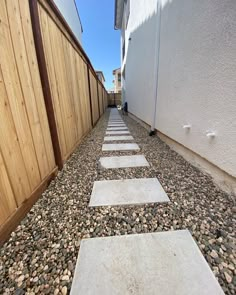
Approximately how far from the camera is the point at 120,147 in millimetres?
2520

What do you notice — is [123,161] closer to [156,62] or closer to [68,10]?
[156,62]

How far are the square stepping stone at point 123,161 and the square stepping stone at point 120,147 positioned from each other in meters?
0.35

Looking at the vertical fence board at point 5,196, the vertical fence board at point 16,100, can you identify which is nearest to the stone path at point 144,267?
the vertical fence board at point 5,196

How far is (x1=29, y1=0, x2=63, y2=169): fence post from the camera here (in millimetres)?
1182

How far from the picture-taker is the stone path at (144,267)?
0.63m

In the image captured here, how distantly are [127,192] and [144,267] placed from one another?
2.04ft

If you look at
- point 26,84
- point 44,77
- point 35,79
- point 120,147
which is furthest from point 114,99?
point 26,84

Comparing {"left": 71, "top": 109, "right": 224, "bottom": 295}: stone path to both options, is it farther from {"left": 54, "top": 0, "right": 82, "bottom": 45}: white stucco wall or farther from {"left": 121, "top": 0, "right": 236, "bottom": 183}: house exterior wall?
{"left": 54, "top": 0, "right": 82, "bottom": 45}: white stucco wall

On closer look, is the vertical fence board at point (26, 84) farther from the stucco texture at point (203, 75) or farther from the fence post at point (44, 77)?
the stucco texture at point (203, 75)

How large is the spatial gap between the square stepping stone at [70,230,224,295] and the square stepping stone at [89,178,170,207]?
12.4 inches

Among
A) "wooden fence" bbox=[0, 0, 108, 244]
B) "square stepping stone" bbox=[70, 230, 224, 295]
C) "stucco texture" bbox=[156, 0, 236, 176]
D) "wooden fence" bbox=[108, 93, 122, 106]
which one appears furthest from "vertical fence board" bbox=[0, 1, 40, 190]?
"wooden fence" bbox=[108, 93, 122, 106]

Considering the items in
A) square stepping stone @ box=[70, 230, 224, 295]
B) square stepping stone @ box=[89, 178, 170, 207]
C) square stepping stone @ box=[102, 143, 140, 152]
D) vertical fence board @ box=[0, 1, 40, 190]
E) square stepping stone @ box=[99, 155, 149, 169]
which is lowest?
square stepping stone @ box=[102, 143, 140, 152]

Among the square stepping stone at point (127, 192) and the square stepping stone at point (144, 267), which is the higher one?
the square stepping stone at point (144, 267)

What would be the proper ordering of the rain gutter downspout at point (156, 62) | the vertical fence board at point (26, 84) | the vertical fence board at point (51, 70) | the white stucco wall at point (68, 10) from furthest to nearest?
the white stucco wall at point (68, 10) → the rain gutter downspout at point (156, 62) → the vertical fence board at point (51, 70) → the vertical fence board at point (26, 84)
